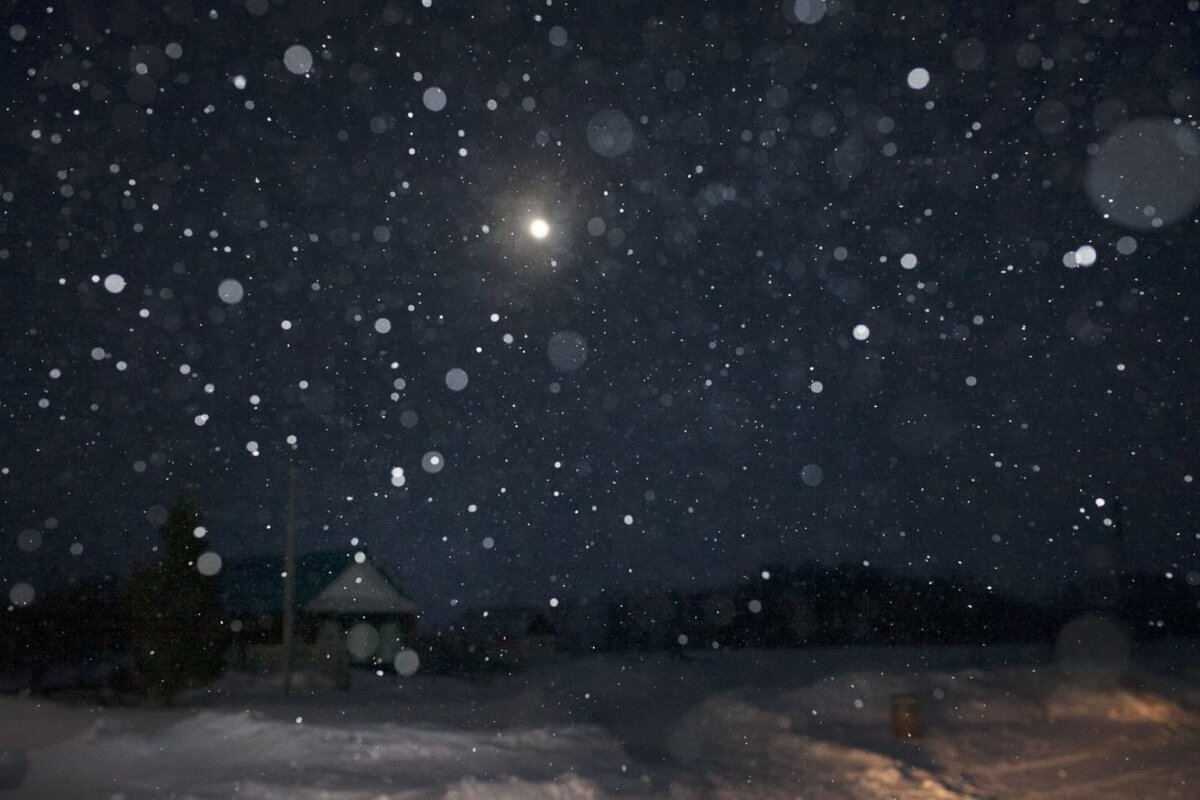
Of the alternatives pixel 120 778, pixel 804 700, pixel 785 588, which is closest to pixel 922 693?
pixel 804 700

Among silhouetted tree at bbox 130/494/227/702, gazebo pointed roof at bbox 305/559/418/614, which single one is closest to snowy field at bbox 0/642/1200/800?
silhouetted tree at bbox 130/494/227/702

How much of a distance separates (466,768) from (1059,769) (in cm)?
842

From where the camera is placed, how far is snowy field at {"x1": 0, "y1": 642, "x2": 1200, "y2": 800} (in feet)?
42.8

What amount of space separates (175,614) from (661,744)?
14623 millimetres

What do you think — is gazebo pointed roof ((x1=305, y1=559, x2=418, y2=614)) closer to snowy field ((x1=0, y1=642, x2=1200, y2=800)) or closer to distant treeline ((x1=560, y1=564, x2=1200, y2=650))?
snowy field ((x1=0, y1=642, x2=1200, y2=800))

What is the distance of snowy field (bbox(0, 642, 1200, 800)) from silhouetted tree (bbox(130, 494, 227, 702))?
1442 mm

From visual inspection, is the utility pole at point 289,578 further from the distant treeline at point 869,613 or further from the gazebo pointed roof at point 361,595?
the distant treeline at point 869,613

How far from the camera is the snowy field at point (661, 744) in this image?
42.8 ft

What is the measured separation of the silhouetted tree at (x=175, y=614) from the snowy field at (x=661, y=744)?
1.44 meters

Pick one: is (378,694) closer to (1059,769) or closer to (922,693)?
(922,693)

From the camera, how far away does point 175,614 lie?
Answer: 2789cm

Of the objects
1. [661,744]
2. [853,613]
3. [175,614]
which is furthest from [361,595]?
[853,613]

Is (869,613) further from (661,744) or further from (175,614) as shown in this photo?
(661,744)

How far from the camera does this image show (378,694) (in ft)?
101
